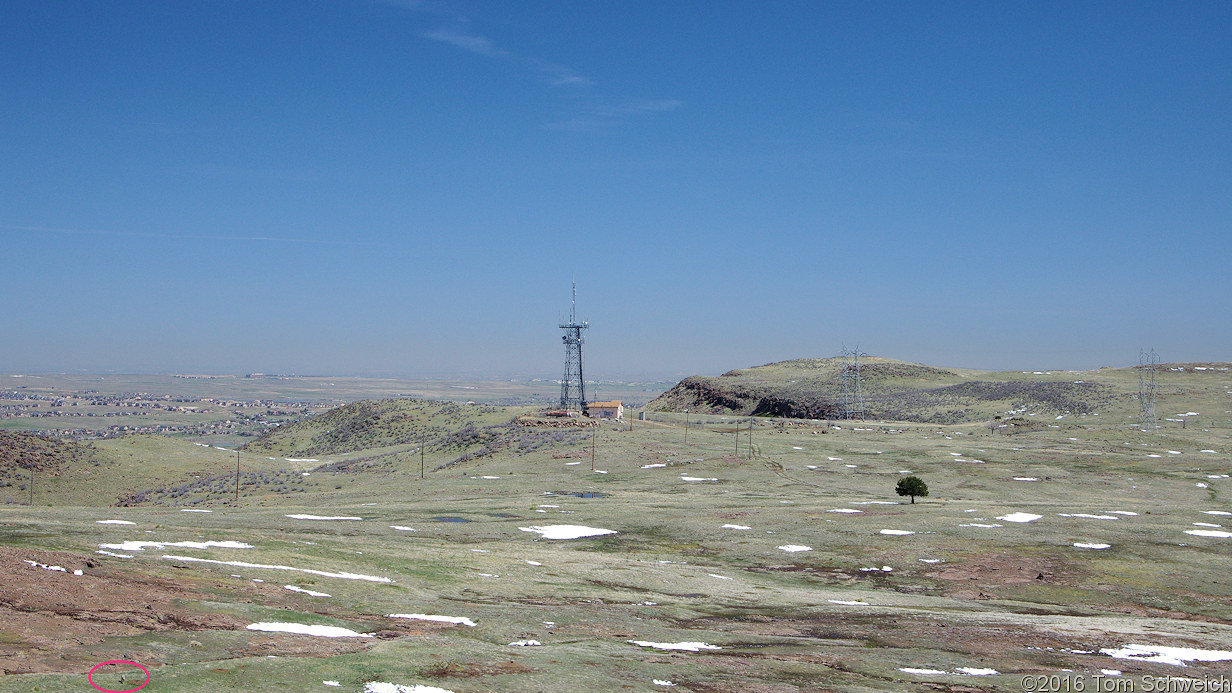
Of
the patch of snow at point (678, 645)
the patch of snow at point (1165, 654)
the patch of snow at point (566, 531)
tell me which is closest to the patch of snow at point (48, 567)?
the patch of snow at point (678, 645)

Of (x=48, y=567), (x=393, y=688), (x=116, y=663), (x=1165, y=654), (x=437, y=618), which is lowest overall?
(x=1165, y=654)

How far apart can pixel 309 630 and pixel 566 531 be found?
95.2 feet

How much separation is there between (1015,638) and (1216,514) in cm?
4244

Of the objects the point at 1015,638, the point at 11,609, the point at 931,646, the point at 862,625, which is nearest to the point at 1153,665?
the point at 1015,638

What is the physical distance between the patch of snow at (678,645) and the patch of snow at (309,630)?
7.46 m

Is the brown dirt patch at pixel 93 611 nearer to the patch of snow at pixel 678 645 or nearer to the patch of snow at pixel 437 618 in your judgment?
the patch of snow at pixel 437 618

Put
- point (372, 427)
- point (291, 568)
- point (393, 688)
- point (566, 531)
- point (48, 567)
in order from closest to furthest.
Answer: point (393, 688), point (48, 567), point (291, 568), point (566, 531), point (372, 427)

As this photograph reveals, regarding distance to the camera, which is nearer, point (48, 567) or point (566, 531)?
point (48, 567)

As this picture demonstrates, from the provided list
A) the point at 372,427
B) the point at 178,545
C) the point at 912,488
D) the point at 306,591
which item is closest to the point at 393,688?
the point at 306,591

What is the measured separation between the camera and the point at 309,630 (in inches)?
802

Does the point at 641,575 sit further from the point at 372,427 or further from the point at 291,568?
the point at 372,427

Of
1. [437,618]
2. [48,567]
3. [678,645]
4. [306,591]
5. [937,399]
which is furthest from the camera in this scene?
[937,399]

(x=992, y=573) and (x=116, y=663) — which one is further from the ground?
(x=116, y=663)

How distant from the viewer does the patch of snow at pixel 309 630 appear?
19938 millimetres
